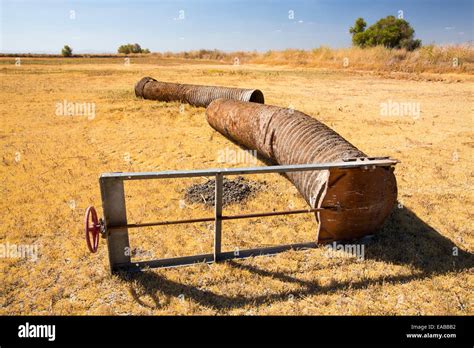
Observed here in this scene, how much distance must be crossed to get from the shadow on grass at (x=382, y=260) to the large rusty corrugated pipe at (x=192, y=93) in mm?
6695

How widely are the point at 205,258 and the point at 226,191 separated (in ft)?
6.33

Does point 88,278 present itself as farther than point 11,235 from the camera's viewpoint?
No

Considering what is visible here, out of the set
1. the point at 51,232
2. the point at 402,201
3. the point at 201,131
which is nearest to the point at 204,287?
the point at 51,232

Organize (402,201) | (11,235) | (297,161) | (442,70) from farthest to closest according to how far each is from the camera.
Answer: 1. (442,70)
2. (402,201)
3. (297,161)
4. (11,235)

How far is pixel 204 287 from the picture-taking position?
3.93 meters

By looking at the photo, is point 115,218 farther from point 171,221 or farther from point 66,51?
point 66,51

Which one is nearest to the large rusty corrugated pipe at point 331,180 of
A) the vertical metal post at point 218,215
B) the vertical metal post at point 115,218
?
the vertical metal post at point 218,215

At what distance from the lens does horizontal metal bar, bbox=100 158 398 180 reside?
367 centimetres

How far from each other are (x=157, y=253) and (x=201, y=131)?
6.03 m

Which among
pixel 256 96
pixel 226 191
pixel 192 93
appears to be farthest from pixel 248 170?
pixel 192 93

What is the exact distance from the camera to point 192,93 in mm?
12867

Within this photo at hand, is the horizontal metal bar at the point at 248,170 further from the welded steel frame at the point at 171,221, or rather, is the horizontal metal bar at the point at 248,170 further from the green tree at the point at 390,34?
the green tree at the point at 390,34

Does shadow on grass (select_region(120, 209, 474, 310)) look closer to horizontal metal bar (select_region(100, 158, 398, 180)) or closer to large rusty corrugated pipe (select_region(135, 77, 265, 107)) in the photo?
horizontal metal bar (select_region(100, 158, 398, 180))
